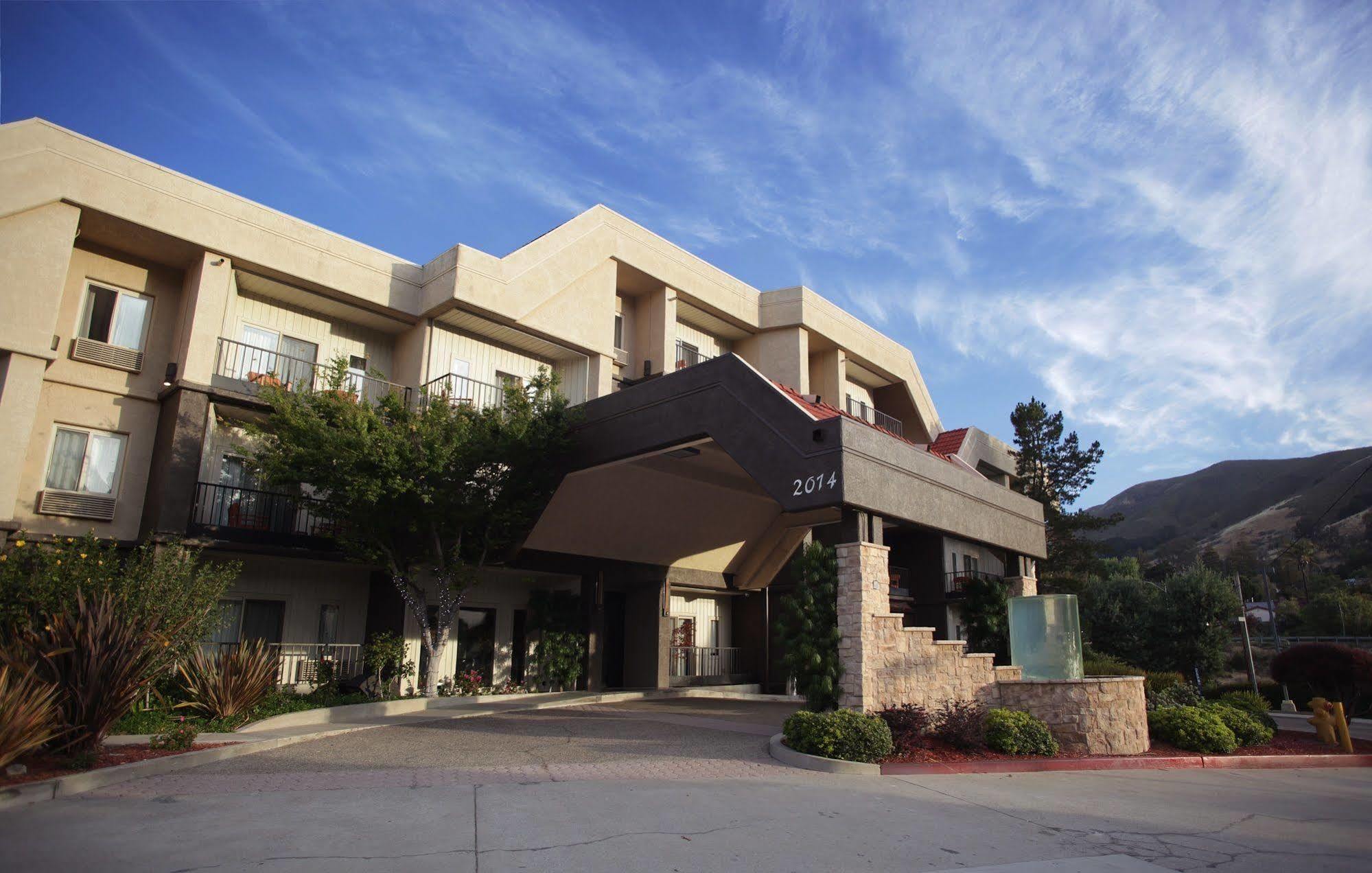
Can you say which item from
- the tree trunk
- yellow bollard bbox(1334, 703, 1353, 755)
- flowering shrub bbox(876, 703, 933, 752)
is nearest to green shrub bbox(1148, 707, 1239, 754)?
yellow bollard bbox(1334, 703, 1353, 755)

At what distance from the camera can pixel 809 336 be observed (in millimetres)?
30484

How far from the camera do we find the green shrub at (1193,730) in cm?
1490

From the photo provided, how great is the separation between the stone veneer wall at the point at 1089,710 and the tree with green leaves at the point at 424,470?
10291mm

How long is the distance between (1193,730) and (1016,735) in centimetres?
424

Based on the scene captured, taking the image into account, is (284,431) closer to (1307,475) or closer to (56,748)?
(56,748)

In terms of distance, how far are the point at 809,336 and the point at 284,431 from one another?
735 inches

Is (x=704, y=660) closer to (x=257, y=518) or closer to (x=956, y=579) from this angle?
(x=956, y=579)

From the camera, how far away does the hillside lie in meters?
115

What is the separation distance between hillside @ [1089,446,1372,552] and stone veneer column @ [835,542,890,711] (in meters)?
92.2

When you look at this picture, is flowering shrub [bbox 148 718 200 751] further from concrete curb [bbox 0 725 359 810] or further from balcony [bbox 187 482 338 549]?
balcony [bbox 187 482 338 549]

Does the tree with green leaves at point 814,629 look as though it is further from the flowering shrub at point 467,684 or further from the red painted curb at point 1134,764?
the flowering shrub at point 467,684

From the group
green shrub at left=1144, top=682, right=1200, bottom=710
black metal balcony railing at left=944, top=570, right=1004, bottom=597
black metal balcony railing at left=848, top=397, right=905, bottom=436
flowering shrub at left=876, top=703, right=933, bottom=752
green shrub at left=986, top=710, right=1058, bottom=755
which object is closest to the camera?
flowering shrub at left=876, top=703, right=933, bottom=752

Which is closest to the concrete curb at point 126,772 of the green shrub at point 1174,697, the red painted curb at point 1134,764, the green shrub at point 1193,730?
the red painted curb at point 1134,764

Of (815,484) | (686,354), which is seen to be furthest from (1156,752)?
(686,354)
